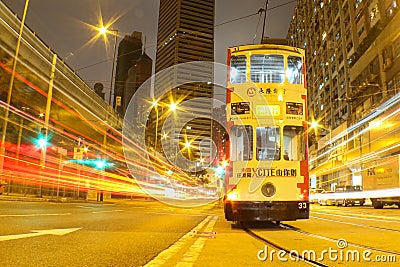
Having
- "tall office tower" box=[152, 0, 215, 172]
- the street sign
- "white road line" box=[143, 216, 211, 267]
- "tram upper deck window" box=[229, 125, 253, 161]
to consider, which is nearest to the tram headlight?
"tram upper deck window" box=[229, 125, 253, 161]

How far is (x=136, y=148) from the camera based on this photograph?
150 ft

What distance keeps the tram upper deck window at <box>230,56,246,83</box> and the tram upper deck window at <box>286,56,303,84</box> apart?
1317 millimetres

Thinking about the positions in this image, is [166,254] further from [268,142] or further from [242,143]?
[268,142]

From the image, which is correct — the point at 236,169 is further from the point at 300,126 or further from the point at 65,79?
the point at 65,79

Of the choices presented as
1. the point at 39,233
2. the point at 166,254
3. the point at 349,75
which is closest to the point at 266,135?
the point at 166,254

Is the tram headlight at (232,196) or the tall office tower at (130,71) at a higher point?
the tall office tower at (130,71)

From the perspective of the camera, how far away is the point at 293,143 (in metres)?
10.8

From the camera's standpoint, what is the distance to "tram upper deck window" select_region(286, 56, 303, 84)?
36.7ft

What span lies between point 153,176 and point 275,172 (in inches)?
1579

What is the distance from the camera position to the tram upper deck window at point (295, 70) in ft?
36.7

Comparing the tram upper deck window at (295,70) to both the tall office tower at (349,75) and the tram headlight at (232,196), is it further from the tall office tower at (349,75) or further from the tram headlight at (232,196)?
the tall office tower at (349,75)

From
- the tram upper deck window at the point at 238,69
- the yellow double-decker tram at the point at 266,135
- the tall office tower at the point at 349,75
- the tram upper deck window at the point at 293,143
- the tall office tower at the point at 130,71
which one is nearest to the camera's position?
the yellow double-decker tram at the point at 266,135

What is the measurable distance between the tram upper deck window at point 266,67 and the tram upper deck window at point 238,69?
0.24 metres

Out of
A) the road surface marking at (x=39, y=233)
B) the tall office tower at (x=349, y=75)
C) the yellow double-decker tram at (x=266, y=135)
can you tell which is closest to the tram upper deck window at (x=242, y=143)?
the yellow double-decker tram at (x=266, y=135)
